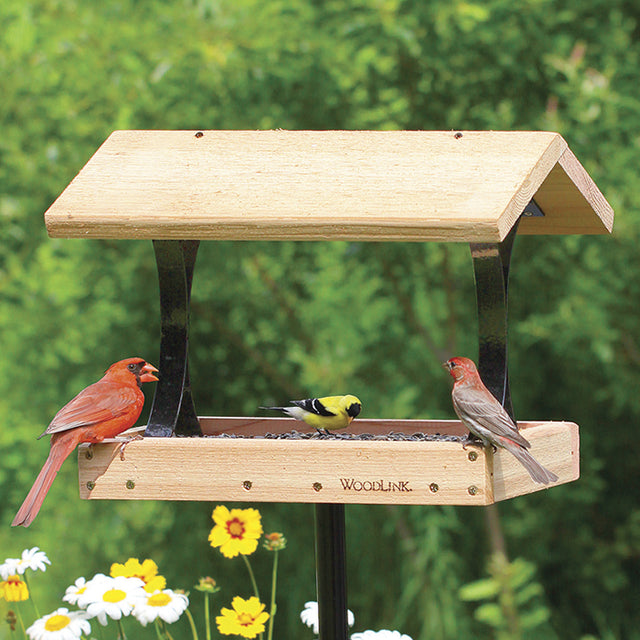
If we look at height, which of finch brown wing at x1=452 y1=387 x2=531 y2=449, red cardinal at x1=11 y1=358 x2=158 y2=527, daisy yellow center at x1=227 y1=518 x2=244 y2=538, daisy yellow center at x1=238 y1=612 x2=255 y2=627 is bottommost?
daisy yellow center at x1=238 y1=612 x2=255 y2=627

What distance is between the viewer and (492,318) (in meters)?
2.91

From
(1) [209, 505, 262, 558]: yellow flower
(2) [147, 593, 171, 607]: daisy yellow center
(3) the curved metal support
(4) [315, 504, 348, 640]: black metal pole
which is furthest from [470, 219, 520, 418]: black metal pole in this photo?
(2) [147, 593, 171, 607]: daisy yellow center

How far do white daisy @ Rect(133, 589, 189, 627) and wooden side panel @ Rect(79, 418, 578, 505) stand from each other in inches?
9.7

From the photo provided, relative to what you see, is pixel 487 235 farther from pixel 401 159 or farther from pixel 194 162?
pixel 194 162

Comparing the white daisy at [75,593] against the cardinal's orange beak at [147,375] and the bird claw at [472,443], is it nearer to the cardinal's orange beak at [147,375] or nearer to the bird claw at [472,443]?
the cardinal's orange beak at [147,375]

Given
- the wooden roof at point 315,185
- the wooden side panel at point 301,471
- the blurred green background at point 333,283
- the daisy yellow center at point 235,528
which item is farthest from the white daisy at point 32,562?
the blurred green background at point 333,283

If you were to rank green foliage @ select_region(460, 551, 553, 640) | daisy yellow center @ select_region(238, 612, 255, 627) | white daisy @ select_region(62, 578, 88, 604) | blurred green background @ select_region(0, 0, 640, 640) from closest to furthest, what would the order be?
white daisy @ select_region(62, 578, 88, 604)
daisy yellow center @ select_region(238, 612, 255, 627)
green foliage @ select_region(460, 551, 553, 640)
blurred green background @ select_region(0, 0, 640, 640)

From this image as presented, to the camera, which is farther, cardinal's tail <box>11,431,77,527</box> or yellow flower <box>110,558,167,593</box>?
yellow flower <box>110,558,167,593</box>

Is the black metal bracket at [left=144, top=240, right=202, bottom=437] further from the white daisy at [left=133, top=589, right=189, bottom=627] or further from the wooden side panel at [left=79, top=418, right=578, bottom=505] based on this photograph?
the white daisy at [left=133, top=589, right=189, bottom=627]

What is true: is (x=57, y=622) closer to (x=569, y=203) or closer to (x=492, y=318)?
(x=492, y=318)

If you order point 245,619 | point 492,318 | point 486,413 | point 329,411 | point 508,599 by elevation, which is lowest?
point 508,599

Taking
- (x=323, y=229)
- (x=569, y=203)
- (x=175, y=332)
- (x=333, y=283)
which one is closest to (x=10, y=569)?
(x=175, y=332)

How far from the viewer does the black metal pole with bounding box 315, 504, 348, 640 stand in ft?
9.61

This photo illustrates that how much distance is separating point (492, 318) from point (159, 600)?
1045 mm
